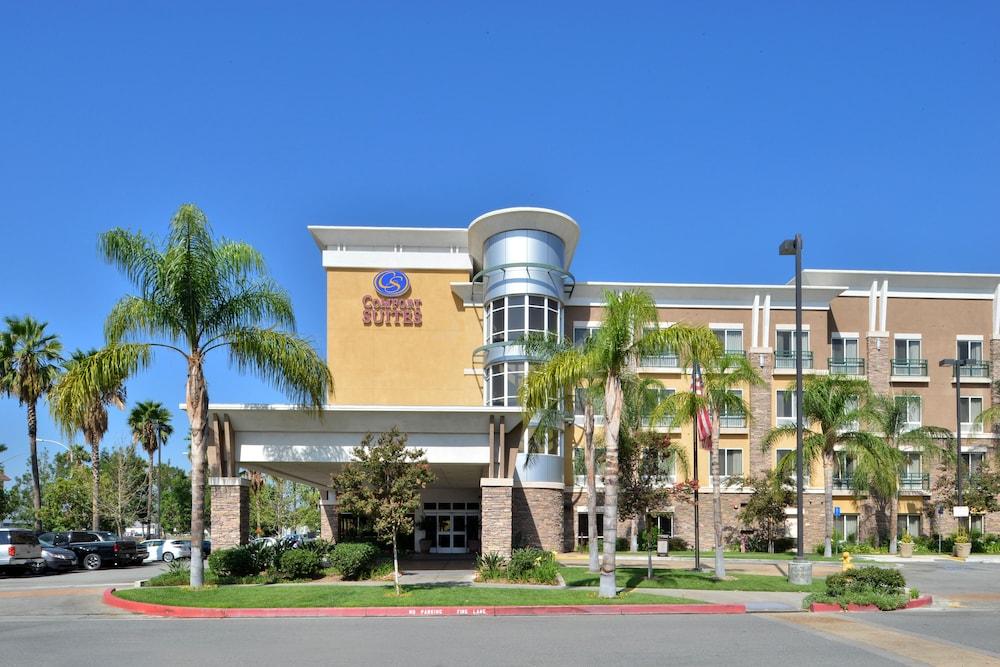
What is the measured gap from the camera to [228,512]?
85.5 ft

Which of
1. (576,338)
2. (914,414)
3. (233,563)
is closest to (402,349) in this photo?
(576,338)

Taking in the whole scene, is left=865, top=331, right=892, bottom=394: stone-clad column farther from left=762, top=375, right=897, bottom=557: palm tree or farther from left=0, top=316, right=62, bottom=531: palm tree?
left=0, top=316, right=62, bottom=531: palm tree

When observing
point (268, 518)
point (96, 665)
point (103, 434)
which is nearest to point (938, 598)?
point (96, 665)

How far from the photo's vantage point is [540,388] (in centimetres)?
2181

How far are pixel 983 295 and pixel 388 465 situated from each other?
41.3 metres

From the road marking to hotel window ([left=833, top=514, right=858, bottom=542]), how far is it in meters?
30.2

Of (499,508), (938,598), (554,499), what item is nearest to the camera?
(938,598)

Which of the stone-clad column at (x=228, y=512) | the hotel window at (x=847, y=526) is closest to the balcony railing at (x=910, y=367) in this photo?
the hotel window at (x=847, y=526)

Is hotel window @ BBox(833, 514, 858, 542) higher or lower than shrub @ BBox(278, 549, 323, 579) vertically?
lower

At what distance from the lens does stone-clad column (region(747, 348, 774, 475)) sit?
45.7m

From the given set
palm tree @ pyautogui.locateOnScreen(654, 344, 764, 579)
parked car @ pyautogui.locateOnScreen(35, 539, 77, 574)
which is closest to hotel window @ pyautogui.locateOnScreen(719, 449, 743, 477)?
palm tree @ pyautogui.locateOnScreen(654, 344, 764, 579)

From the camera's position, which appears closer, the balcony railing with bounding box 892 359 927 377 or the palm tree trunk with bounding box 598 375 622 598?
the palm tree trunk with bounding box 598 375 622 598

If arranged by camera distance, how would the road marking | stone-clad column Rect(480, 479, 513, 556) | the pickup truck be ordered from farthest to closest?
the pickup truck < stone-clad column Rect(480, 479, 513, 556) < the road marking

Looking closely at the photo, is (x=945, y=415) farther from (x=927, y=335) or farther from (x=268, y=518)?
(x=268, y=518)
